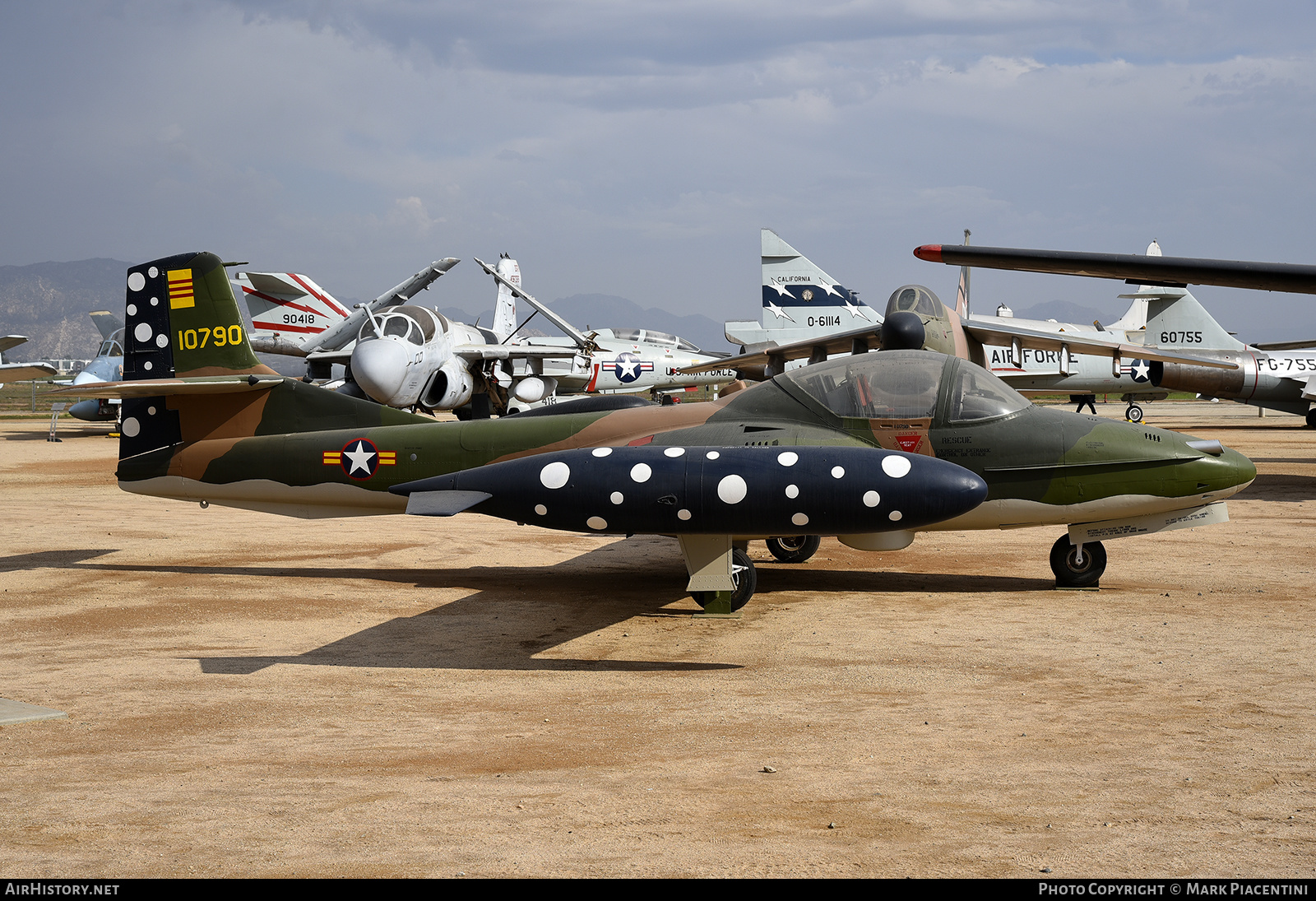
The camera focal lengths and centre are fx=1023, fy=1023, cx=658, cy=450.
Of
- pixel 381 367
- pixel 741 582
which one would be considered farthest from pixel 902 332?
pixel 381 367

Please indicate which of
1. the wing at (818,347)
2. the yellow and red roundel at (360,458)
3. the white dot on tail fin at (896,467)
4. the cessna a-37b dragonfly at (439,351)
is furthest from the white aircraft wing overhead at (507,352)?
the white dot on tail fin at (896,467)

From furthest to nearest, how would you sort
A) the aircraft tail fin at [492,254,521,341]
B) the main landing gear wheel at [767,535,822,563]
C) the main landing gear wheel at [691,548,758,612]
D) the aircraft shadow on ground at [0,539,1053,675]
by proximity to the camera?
1. the aircraft tail fin at [492,254,521,341]
2. the main landing gear wheel at [767,535,822,563]
3. the main landing gear wheel at [691,548,758,612]
4. the aircraft shadow on ground at [0,539,1053,675]

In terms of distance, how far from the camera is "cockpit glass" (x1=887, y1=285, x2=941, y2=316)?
18.8 meters

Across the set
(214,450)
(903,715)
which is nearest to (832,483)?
(903,715)

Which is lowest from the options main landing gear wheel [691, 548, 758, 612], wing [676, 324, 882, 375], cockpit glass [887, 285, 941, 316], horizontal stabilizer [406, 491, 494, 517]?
main landing gear wheel [691, 548, 758, 612]

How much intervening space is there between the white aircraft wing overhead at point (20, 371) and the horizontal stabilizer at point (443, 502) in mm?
29207

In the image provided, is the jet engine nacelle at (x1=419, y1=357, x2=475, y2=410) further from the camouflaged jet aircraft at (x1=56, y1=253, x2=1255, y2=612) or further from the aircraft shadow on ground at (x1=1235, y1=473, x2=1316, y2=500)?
the aircraft shadow on ground at (x1=1235, y1=473, x2=1316, y2=500)

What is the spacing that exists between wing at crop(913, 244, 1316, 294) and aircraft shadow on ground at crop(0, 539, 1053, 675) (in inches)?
146

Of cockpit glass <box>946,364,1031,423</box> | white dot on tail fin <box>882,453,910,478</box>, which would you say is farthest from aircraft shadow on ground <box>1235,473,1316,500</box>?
white dot on tail fin <box>882,453,910,478</box>

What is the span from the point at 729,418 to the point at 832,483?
7.55ft

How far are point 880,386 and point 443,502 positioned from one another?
3.92 m

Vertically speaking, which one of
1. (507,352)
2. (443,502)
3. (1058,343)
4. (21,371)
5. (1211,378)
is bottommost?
(443,502)

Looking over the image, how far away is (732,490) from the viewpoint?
7.30 m

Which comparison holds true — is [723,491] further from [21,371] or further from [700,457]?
[21,371]
